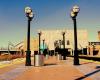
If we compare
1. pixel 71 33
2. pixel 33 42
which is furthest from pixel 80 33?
pixel 33 42

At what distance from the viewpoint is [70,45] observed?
545 ft

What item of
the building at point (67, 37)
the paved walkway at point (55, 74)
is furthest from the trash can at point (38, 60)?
the building at point (67, 37)

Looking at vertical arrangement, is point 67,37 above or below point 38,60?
above

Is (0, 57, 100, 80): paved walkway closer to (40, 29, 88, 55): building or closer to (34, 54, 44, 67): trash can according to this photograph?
(34, 54, 44, 67): trash can

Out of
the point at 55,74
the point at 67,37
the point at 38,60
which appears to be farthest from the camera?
the point at 67,37

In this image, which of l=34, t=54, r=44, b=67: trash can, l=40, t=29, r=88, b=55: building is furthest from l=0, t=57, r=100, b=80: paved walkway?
l=40, t=29, r=88, b=55: building

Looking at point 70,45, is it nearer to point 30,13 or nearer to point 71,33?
point 71,33

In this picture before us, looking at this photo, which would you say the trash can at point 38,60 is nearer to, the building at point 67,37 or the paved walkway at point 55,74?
the paved walkway at point 55,74

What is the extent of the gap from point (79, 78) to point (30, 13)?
13872mm

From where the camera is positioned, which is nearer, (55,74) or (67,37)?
(55,74)

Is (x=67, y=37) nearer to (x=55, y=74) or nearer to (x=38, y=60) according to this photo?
(x=38, y=60)

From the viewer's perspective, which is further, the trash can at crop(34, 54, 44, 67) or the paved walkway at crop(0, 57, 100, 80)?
the trash can at crop(34, 54, 44, 67)

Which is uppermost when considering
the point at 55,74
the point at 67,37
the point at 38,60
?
the point at 67,37

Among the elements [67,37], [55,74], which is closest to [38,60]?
[55,74]
